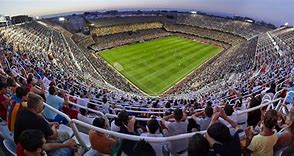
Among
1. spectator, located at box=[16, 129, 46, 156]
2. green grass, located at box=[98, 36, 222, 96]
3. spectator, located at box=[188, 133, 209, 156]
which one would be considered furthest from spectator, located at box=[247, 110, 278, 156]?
green grass, located at box=[98, 36, 222, 96]

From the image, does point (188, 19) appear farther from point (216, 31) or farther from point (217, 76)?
point (217, 76)

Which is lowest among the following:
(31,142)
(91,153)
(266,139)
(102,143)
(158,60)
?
(158,60)

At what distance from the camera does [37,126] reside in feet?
16.0

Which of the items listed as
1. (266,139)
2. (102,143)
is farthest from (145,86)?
(266,139)

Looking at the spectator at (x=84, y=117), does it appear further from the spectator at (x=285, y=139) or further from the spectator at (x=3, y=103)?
the spectator at (x=285, y=139)

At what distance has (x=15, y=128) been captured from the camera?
195 inches

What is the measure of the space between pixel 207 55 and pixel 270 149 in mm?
51942

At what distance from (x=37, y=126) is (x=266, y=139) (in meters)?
3.58

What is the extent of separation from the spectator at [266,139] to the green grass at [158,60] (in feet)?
91.2

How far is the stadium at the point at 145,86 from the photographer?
15.8 feet

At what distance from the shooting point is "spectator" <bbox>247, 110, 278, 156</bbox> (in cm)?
461

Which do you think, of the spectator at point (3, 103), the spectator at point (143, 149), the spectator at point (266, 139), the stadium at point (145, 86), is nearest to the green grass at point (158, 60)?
the stadium at point (145, 86)

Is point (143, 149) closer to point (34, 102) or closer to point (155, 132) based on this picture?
point (155, 132)

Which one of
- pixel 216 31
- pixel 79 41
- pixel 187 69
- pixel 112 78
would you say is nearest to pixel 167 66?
pixel 187 69
